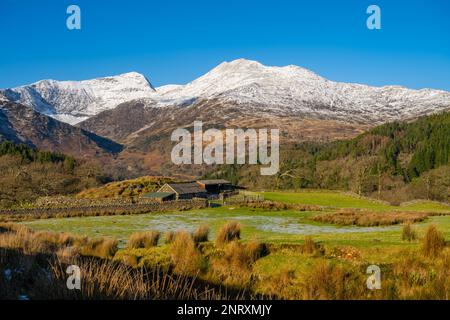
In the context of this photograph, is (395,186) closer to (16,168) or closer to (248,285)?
(16,168)

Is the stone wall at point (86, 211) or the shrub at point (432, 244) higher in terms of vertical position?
the shrub at point (432, 244)

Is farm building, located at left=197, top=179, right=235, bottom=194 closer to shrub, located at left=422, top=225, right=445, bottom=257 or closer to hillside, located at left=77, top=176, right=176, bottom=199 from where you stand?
hillside, located at left=77, top=176, right=176, bottom=199

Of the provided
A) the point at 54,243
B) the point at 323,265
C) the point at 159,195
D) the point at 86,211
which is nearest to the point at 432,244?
the point at 323,265

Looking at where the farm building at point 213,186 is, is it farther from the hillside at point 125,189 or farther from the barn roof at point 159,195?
the barn roof at point 159,195

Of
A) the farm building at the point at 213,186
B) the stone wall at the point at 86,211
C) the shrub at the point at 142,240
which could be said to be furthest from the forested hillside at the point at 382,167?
the shrub at the point at 142,240

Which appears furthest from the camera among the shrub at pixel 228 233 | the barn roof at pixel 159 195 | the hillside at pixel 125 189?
the hillside at pixel 125 189

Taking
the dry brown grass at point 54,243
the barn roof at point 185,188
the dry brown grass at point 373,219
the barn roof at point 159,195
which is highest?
the dry brown grass at point 54,243

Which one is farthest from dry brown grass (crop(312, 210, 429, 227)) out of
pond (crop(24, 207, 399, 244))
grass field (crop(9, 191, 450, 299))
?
grass field (crop(9, 191, 450, 299))
